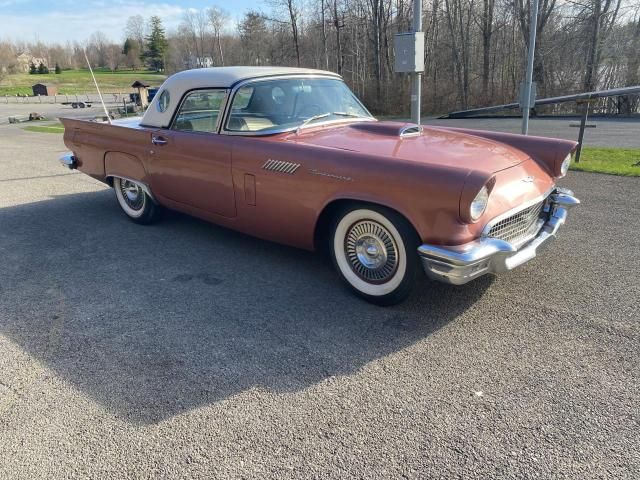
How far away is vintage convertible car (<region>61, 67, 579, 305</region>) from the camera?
2945 millimetres

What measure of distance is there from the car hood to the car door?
0.73 m

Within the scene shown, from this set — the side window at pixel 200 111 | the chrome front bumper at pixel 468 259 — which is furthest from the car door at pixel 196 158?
the chrome front bumper at pixel 468 259

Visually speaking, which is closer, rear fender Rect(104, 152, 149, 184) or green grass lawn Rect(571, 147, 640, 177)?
rear fender Rect(104, 152, 149, 184)

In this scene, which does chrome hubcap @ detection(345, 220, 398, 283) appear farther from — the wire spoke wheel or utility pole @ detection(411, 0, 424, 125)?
utility pole @ detection(411, 0, 424, 125)

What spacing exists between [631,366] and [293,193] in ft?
7.89

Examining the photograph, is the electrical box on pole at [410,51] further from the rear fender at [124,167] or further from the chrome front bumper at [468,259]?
the chrome front bumper at [468,259]

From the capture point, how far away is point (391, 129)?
13.3ft

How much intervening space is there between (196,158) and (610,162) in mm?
7404

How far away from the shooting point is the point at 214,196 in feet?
14.0

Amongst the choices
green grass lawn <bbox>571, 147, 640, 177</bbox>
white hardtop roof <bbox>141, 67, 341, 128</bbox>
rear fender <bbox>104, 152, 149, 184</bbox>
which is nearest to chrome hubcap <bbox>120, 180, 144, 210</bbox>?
rear fender <bbox>104, 152, 149, 184</bbox>

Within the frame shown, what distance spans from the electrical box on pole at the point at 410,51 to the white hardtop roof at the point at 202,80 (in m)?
3.89

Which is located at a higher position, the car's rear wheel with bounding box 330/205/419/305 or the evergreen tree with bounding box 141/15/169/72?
the evergreen tree with bounding box 141/15/169/72

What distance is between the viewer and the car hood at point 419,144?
326cm

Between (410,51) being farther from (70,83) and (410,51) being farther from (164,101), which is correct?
(70,83)
